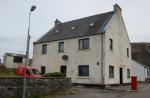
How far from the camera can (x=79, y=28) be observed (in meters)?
30.6

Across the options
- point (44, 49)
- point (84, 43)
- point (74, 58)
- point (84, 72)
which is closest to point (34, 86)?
point (84, 72)

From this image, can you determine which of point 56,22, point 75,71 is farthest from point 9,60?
point 75,71

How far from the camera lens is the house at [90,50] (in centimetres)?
2619

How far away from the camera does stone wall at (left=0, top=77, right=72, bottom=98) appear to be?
1431 cm

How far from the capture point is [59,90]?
59.4 ft

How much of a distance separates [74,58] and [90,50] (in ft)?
8.41

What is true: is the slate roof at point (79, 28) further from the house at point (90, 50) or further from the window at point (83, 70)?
the window at point (83, 70)

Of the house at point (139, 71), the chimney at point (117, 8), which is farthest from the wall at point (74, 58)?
the house at point (139, 71)

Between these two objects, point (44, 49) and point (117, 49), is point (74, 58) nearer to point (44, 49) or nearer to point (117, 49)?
point (117, 49)

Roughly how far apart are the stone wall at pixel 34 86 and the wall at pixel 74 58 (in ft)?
25.0

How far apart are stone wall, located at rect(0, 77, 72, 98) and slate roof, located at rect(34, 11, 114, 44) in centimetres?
1021

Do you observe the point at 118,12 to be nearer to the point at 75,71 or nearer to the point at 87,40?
the point at 87,40

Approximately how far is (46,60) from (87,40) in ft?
24.7

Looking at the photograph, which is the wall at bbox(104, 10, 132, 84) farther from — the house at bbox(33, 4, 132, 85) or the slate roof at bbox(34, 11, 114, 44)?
the slate roof at bbox(34, 11, 114, 44)
